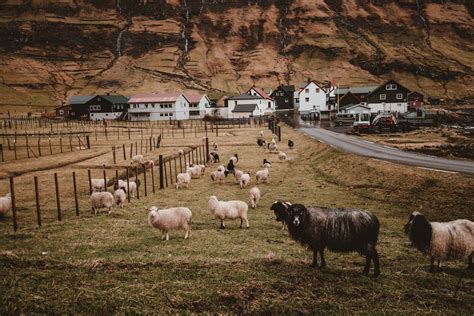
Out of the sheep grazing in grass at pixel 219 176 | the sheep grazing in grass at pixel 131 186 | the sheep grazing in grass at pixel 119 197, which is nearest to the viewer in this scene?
the sheep grazing in grass at pixel 119 197

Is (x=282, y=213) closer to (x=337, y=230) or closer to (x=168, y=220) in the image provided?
(x=337, y=230)

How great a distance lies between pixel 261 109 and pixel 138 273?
127478 mm

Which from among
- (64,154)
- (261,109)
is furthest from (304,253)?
(261,109)

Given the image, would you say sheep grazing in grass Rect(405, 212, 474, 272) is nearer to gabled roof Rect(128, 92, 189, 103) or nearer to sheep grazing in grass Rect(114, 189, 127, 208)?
sheep grazing in grass Rect(114, 189, 127, 208)

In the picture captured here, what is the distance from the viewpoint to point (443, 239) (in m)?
11.8

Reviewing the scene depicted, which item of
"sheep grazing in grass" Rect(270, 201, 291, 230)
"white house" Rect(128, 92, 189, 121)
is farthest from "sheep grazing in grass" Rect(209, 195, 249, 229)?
"white house" Rect(128, 92, 189, 121)

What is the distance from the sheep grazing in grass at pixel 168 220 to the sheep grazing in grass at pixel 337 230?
508cm

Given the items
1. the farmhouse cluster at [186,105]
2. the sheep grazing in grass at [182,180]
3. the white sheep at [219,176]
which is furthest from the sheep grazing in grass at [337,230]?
the farmhouse cluster at [186,105]

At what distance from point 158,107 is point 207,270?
410ft

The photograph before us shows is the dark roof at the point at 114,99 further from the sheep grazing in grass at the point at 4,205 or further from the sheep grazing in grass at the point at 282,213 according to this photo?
the sheep grazing in grass at the point at 282,213

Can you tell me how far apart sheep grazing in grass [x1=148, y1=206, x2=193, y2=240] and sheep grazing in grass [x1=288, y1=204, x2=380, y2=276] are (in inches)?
200

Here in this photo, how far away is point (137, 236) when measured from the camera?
15.4 metres

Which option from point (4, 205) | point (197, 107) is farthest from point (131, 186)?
point (197, 107)

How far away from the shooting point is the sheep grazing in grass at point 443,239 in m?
11.7
